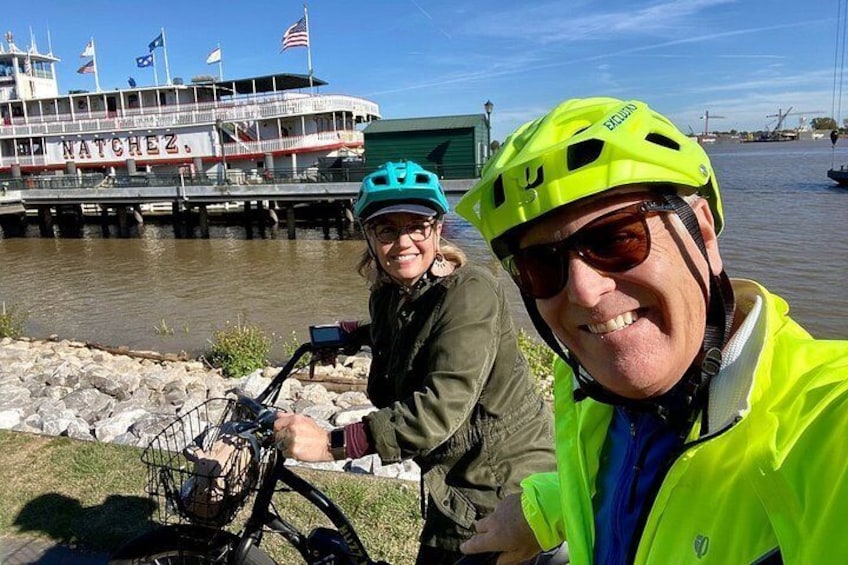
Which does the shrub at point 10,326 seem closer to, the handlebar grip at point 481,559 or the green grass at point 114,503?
the green grass at point 114,503

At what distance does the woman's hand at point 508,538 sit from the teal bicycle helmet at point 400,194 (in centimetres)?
131

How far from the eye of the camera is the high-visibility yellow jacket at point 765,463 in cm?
82

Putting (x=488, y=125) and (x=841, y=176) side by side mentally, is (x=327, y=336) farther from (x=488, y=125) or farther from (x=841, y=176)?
(x=841, y=176)

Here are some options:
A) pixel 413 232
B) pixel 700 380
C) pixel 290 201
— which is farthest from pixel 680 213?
pixel 290 201

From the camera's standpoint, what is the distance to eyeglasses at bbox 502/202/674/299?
3.68 feet

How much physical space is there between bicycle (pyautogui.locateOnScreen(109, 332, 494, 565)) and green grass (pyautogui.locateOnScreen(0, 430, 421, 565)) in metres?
1.17

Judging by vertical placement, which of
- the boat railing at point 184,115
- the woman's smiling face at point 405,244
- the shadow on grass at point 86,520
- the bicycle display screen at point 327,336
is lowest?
the shadow on grass at point 86,520

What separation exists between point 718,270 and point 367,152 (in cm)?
2992

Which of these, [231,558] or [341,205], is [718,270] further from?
[341,205]

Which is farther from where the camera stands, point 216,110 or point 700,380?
point 216,110

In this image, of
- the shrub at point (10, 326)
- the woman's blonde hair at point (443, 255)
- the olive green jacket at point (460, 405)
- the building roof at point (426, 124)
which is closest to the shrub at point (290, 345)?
the shrub at point (10, 326)

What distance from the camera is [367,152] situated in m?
30.2

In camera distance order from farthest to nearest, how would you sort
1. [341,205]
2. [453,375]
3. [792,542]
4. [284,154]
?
Result: [284,154] → [341,205] → [453,375] → [792,542]

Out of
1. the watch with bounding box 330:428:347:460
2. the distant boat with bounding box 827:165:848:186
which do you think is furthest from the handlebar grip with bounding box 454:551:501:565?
the distant boat with bounding box 827:165:848:186
